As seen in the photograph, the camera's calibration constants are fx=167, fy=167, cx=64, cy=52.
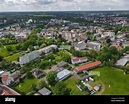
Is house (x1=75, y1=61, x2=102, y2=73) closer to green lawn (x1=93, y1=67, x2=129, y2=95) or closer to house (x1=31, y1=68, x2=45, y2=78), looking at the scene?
green lawn (x1=93, y1=67, x2=129, y2=95)

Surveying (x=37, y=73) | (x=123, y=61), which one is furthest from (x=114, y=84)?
(x=123, y=61)

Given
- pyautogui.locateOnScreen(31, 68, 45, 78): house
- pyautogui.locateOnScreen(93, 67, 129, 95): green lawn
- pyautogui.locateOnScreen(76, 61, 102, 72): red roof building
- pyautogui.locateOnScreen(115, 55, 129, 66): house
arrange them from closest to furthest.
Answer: pyautogui.locateOnScreen(93, 67, 129, 95): green lawn → pyautogui.locateOnScreen(31, 68, 45, 78): house → pyautogui.locateOnScreen(76, 61, 102, 72): red roof building → pyautogui.locateOnScreen(115, 55, 129, 66): house

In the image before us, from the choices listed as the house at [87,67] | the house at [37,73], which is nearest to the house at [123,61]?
the house at [87,67]

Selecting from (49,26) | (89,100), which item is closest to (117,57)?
(89,100)

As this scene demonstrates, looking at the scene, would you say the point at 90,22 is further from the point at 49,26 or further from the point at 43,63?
the point at 43,63

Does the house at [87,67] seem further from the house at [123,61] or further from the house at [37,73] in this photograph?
the house at [37,73]

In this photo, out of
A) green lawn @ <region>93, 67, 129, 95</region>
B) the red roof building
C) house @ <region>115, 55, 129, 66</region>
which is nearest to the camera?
green lawn @ <region>93, 67, 129, 95</region>

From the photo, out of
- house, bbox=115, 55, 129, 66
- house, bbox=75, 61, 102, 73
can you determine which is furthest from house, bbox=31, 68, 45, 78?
house, bbox=115, 55, 129, 66

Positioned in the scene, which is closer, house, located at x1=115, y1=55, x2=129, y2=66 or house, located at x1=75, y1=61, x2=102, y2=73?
house, located at x1=75, y1=61, x2=102, y2=73

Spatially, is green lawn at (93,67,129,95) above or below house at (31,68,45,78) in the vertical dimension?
above

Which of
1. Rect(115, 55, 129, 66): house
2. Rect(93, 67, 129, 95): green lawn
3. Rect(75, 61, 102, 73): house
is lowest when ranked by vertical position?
Rect(115, 55, 129, 66): house

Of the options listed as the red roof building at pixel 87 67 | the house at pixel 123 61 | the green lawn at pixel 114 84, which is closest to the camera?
the green lawn at pixel 114 84
